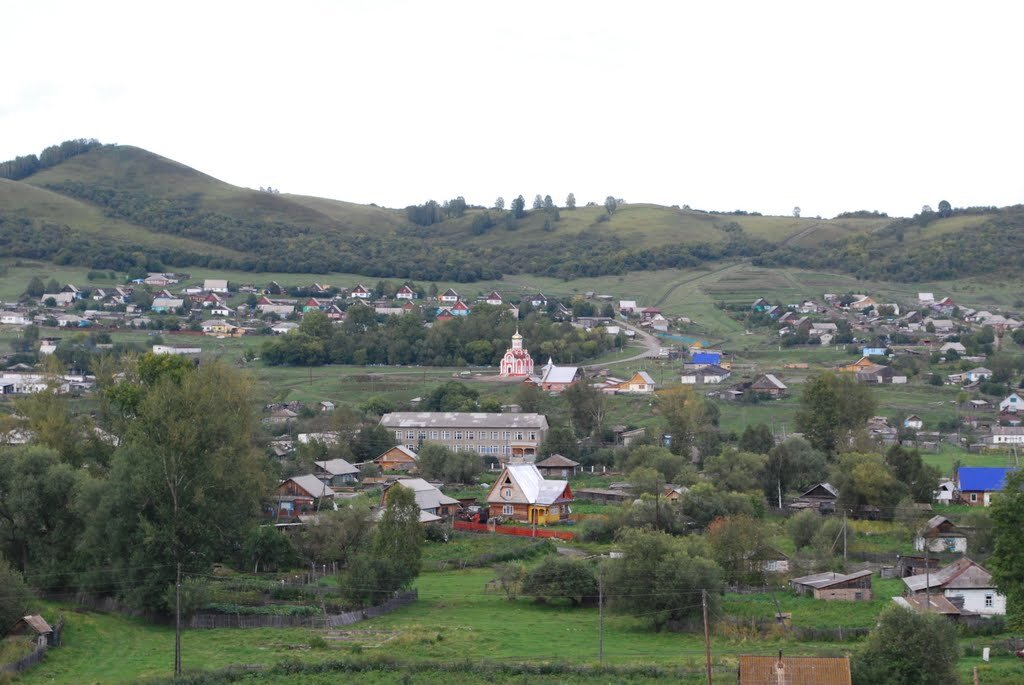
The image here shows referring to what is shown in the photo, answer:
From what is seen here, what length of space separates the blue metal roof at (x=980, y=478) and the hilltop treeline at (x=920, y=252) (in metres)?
74.2

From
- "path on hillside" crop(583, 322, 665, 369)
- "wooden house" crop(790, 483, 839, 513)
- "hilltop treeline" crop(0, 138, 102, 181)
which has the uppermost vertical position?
"hilltop treeline" crop(0, 138, 102, 181)

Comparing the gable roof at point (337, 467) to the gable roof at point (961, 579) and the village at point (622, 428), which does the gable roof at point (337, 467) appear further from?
the gable roof at point (961, 579)

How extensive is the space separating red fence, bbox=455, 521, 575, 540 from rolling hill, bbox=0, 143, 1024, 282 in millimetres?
79540

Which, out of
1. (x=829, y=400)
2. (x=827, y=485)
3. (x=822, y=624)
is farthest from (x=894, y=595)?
(x=829, y=400)

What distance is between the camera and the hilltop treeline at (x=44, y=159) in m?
157

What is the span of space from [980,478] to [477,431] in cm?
2513

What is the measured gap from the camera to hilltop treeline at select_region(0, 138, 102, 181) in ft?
516

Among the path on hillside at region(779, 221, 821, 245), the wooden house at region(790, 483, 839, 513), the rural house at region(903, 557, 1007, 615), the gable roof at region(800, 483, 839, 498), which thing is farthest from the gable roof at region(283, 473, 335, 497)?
the path on hillside at region(779, 221, 821, 245)

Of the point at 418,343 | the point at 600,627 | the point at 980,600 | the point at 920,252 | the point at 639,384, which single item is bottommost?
the point at 980,600

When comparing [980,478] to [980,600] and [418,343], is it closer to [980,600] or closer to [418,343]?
[980,600]

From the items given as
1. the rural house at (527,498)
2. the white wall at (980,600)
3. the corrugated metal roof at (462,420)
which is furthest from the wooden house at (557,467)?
the white wall at (980,600)

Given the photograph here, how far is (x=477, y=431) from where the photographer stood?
62875 millimetres

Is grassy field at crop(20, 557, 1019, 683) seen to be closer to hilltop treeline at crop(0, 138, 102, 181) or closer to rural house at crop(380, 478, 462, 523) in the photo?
rural house at crop(380, 478, 462, 523)

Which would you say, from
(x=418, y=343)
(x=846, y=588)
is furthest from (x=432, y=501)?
(x=418, y=343)
